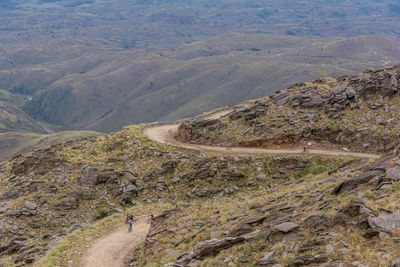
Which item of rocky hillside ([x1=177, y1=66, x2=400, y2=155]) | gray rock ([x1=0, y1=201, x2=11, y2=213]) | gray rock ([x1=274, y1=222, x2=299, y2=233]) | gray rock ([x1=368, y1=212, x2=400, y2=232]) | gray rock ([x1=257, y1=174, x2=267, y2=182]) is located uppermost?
gray rock ([x1=368, y1=212, x2=400, y2=232])

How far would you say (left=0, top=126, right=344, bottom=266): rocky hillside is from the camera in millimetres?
48531

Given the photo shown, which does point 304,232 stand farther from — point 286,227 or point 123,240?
point 123,240

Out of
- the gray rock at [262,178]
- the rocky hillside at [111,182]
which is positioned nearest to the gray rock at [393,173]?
the rocky hillside at [111,182]

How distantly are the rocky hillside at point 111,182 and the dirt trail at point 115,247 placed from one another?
278 inches

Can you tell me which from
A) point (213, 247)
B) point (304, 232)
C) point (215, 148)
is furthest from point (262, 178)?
point (304, 232)

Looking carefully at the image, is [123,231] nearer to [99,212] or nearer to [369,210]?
[99,212]

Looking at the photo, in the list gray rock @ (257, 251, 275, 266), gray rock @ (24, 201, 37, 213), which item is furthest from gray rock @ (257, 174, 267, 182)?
gray rock @ (257, 251, 275, 266)

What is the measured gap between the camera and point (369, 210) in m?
21.3

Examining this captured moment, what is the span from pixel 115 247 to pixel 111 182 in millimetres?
19318

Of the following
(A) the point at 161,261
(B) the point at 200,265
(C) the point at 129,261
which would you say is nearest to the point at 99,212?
(C) the point at 129,261

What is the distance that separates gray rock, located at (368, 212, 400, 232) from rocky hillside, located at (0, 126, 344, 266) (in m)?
32.3

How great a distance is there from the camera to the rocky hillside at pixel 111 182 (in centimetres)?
4853

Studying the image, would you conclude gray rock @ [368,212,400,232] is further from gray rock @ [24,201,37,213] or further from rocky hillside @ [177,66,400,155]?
gray rock @ [24,201,37,213]

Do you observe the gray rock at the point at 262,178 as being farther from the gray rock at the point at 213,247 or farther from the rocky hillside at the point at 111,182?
the gray rock at the point at 213,247
